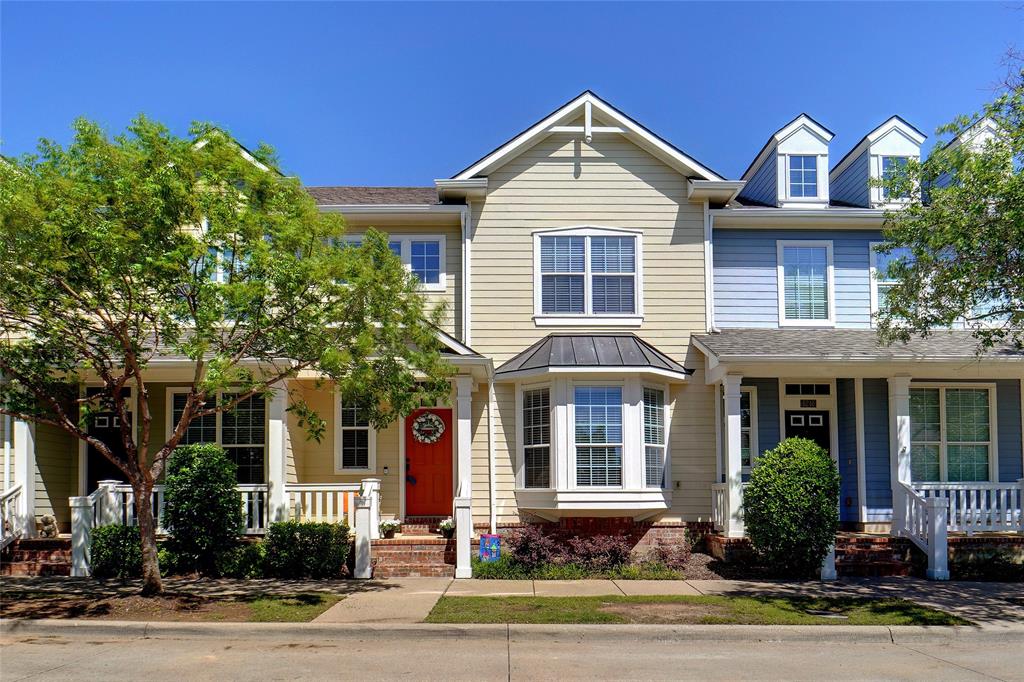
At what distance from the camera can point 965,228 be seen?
1321cm

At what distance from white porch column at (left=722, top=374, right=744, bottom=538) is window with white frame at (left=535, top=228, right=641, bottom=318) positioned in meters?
2.47

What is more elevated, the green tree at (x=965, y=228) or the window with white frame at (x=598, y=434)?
the green tree at (x=965, y=228)

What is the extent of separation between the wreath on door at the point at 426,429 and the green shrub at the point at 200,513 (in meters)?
3.97

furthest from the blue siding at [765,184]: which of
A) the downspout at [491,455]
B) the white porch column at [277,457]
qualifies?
the white porch column at [277,457]

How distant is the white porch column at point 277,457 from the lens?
1572 cm

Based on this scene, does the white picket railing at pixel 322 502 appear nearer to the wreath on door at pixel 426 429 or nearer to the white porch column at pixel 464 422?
the white porch column at pixel 464 422

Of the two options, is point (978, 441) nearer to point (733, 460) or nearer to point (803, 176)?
point (733, 460)

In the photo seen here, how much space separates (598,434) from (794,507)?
3617 mm

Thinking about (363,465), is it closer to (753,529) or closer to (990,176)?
(753,529)

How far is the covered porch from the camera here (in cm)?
1634

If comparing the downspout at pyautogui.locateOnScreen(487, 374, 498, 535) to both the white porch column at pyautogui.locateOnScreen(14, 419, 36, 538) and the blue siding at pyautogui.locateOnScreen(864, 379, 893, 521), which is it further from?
the white porch column at pyautogui.locateOnScreen(14, 419, 36, 538)

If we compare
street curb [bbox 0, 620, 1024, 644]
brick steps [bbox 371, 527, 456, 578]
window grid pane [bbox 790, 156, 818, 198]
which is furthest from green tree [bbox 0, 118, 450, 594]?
window grid pane [bbox 790, 156, 818, 198]

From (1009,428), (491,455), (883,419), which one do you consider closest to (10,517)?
(491,455)

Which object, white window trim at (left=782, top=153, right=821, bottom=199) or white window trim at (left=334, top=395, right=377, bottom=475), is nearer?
white window trim at (left=334, top=395, right=377, bottom=475)
